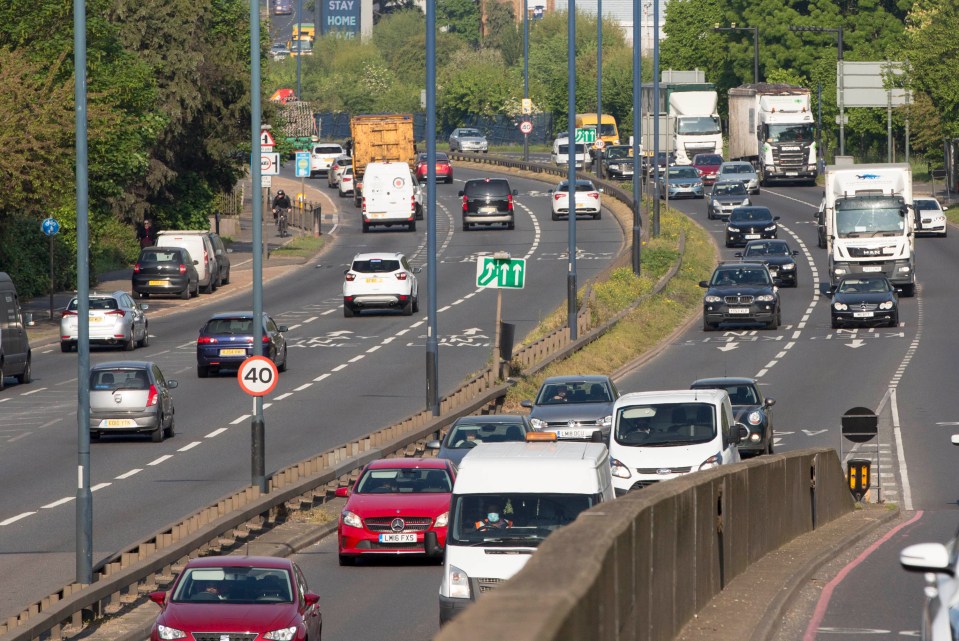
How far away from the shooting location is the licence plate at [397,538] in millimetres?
21547

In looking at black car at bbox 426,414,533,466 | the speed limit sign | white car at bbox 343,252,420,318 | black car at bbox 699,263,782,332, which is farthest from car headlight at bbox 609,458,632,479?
white car at bbox 343,252,420,318

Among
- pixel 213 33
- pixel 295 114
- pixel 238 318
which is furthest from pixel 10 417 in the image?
pixel 295 114

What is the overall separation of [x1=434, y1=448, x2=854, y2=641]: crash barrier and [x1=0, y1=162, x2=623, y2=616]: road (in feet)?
27.3

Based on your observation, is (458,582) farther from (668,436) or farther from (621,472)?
(668,436)

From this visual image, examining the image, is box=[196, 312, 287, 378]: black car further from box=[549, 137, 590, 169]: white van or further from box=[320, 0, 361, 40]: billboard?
box=[320, 0, 361, 40]: billboard

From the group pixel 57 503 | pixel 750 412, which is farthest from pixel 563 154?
pixel 57 503

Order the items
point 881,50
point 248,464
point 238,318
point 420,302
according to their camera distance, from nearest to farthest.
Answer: point 248,464
point 238,318
point 420,302
point 881,50

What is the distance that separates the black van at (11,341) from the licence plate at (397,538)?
18756 mm

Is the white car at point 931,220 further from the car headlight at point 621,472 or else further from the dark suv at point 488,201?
the car headlight at point 621,472

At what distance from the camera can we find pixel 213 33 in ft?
226

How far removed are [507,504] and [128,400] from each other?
54.4 ft

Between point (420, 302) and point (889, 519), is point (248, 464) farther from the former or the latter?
point (420, 302)

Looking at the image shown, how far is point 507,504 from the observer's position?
16344 millimetres

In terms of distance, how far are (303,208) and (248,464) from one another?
49.1 meters
